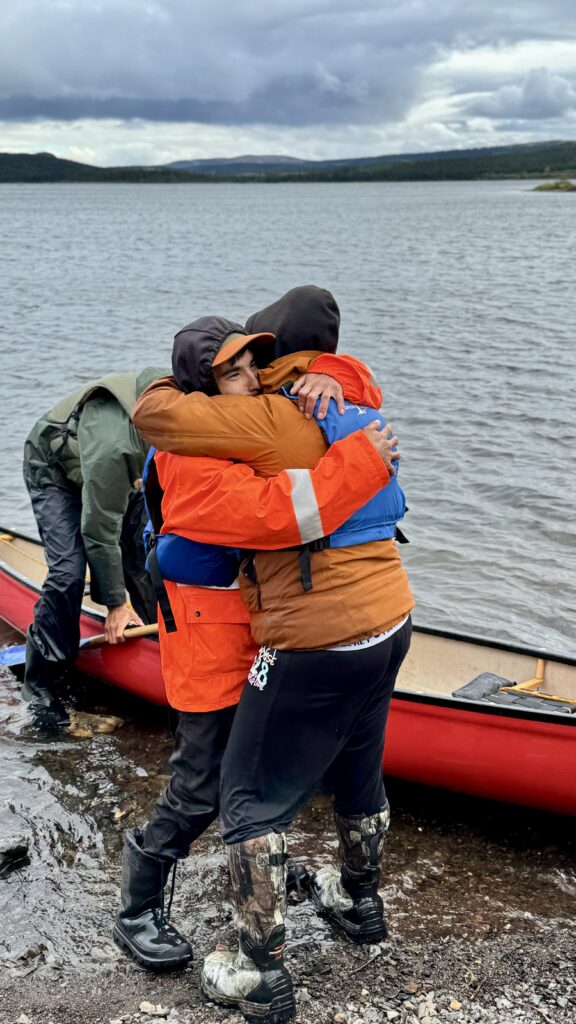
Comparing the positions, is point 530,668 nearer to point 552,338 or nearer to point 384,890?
point 384,890

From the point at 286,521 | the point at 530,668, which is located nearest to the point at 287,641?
the point at 286,521

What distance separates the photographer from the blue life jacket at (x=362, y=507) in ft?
11.0

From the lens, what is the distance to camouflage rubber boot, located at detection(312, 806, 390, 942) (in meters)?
3.93

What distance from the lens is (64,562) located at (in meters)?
6.35

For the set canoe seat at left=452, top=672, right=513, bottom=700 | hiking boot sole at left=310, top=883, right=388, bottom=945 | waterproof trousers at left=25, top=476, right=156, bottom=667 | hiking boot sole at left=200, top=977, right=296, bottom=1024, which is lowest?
hiking boot sole at left=310, top=883, right=388, bottom=945

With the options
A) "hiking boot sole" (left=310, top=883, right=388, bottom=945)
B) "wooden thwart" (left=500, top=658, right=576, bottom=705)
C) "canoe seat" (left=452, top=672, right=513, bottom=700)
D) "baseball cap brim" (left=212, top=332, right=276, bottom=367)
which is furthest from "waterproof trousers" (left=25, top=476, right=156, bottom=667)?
"baseball cap brim" (left=212, top=332, right=276, bottom=367)

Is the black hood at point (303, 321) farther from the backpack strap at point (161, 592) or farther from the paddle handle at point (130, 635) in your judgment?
the paddle handle at point (130, 635)

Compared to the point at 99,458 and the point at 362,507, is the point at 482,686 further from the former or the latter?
the point at 362,507

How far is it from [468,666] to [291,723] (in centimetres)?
351

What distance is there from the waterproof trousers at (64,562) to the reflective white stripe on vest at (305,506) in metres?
3.01

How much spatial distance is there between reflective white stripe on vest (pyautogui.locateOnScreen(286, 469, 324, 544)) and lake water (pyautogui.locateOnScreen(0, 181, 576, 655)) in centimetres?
604

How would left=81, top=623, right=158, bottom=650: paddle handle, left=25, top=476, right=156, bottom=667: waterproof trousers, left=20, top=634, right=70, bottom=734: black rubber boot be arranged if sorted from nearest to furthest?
left=25, top=476, right=156, bottom=667: waterproof trousers, left=81, top=623, right=158, bottom=650: paddle handle, left=20, top=634, right=70, bottom=734: black rubber boot

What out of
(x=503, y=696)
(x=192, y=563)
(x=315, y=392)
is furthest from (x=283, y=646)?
(x=503, y=696)

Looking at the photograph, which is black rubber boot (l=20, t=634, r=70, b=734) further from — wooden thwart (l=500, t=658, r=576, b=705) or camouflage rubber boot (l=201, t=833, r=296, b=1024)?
camouflage rubber boot (l=201, t=833, r=296, b=1024)
